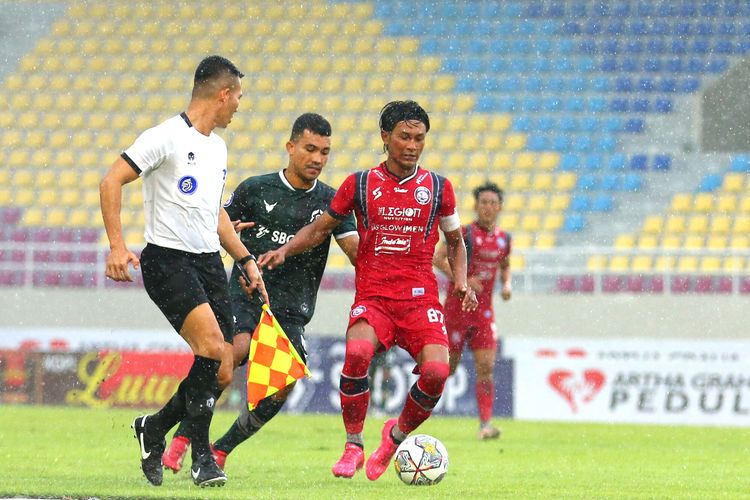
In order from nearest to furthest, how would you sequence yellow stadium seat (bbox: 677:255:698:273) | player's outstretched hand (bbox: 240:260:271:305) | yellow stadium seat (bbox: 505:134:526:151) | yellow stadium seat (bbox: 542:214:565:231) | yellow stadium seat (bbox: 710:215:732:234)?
player's outstretched hand (bbox: 240:260:271:305)
yellow stadium seat (bbox: 677:255:698:273)
yellow stadium seat (bbox: 710:215:732:234)
yellow stadium seat (bbox: 542:214:565:231)
yellow stadium seat (bbox: 505:134:526:151)

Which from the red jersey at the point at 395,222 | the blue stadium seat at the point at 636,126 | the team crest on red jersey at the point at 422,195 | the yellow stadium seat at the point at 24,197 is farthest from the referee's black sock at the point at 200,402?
the yellow stadium seat at the point at 24,197

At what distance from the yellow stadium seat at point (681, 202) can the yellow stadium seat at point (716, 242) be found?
27.9 inches

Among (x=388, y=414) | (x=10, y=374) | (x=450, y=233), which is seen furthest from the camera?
(x=10, y=374)

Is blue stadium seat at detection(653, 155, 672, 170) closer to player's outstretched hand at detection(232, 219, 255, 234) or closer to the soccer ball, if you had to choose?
player's outstretched hand at detection(232, 219, 255, 234)

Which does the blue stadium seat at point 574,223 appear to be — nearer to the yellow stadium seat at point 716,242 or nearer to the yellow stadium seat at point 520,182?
the yellow stadium seat at point 520,182

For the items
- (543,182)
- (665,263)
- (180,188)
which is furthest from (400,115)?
(543,182)

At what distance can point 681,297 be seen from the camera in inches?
690

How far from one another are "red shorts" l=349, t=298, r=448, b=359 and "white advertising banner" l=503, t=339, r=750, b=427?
8278 mm

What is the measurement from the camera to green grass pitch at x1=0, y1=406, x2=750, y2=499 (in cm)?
680

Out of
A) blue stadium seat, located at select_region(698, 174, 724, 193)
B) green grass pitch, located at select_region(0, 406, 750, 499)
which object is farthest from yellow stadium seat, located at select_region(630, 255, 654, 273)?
green grass pitch, located at select_region(0, 406, 750, 499)

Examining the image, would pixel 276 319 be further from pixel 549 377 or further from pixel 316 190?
pixel 549 377

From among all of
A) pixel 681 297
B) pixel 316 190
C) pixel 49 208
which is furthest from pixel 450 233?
pixel 49 208

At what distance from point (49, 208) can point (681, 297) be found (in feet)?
34.0

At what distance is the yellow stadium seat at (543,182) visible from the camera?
21.0 meters
